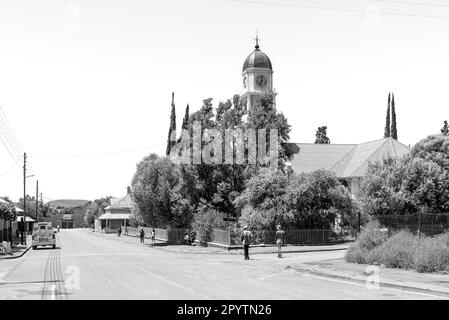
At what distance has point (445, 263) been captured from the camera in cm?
2072

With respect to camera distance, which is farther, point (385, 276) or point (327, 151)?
point (327, 151)

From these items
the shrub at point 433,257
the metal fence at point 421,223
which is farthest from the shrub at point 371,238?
the shrub at point 433,257

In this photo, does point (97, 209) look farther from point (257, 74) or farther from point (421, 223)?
point (421, 223)

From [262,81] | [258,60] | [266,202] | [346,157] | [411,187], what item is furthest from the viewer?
[258,60]

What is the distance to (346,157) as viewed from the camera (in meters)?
71.6

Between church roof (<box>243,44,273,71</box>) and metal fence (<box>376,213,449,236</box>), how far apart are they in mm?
61213

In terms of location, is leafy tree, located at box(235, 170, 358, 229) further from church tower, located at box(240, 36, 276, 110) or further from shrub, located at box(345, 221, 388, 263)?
church tower, located at box(240, 36, 276, 110)

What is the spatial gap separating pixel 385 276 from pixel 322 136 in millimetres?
88428

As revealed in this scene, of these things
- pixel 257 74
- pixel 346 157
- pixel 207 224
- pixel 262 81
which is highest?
pixel 257 74

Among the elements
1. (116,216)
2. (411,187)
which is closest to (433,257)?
(411,187)

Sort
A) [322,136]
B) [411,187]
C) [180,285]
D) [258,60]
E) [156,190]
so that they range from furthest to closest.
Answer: [322,136] < [258,60] < [156,190] < [411,187] < [180,285]

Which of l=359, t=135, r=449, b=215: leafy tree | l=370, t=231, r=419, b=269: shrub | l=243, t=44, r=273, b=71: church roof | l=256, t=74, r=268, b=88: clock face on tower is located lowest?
l=370, t=231, r=419, b=269: shrub

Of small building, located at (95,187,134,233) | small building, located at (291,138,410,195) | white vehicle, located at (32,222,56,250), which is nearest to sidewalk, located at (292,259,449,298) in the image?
white vehicle, located at (32,222,56,250)

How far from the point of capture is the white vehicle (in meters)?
51.8
